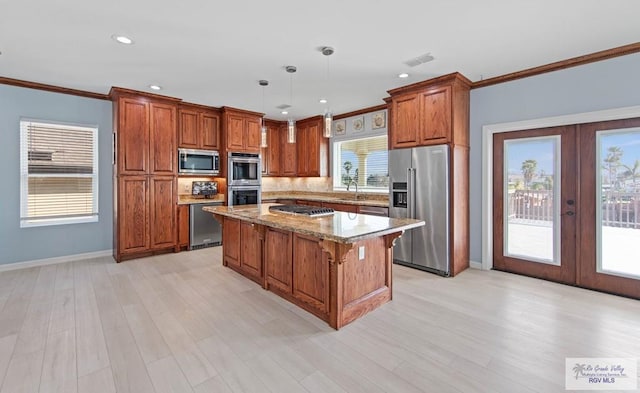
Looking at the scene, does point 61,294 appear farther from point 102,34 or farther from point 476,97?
point 476,97

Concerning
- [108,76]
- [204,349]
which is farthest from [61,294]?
[108,76]

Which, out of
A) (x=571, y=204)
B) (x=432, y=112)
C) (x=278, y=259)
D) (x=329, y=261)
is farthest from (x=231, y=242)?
(x=571, y=204)

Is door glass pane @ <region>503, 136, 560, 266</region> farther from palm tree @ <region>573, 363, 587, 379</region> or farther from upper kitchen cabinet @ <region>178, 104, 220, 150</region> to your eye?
upper kitchen cabinet @ <region>178, 104, 220, 150</region>

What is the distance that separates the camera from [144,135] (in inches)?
185

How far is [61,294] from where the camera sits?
3.25 meters

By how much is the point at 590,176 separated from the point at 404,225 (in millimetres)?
2484

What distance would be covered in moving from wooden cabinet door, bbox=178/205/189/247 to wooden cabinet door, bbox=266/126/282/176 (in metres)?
2.08

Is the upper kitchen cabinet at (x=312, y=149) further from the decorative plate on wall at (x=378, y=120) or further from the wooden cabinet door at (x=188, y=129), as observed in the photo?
the wooden cabinet door at (x=188, y=129)

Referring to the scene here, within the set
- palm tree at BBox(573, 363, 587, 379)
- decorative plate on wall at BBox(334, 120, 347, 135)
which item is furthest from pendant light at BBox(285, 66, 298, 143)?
palm tree at BBox(573, 363, 587, 379)

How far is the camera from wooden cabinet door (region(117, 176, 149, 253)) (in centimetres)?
451

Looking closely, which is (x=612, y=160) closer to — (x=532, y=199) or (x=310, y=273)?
(x=532, y=199)

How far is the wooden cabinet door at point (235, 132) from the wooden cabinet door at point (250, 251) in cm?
238

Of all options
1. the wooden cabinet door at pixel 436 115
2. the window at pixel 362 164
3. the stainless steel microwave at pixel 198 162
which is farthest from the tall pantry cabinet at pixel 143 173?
the wooden cabinet door at pixel 436 115

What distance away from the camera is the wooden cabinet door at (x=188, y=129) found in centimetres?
524
